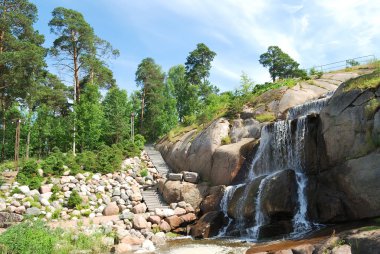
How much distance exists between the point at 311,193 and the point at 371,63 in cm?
1440

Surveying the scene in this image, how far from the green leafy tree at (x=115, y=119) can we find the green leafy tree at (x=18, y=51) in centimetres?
886

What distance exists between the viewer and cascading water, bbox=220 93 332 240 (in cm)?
1359

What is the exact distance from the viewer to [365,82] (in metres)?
13.6

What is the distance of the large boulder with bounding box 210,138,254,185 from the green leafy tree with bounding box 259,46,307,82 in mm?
33460

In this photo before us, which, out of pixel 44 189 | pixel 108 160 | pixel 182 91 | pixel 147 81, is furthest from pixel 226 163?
pixel 182 91

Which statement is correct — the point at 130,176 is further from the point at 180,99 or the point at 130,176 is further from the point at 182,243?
the point at 180,99

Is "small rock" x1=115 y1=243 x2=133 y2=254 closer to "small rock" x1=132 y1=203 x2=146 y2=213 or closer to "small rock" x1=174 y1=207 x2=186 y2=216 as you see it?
"small rock" x1=174 y1=207 x2=186 y2=216

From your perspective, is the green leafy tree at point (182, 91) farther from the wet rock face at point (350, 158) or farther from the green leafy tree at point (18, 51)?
the wet rock face at point (350, 158)

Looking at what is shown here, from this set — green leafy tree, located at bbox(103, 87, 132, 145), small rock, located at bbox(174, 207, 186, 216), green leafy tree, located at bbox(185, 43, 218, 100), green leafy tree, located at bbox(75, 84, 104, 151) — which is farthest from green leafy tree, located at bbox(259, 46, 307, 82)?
small rock, located at bbox(174, 207, 186, 216)

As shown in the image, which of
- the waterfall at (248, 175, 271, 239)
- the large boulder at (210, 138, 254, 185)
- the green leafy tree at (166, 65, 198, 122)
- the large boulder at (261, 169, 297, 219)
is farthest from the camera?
the green leafy tree at (166, 65, 198, 122)

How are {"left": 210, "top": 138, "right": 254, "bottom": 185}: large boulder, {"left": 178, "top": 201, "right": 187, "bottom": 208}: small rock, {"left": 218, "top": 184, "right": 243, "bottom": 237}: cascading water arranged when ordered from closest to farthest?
1. {"left": 218, "top": 184, "right": 243, "bottom": 237}: cascading water
2. {"left": 178, "top": 201, "right": 187, "bottom": 208}: small rock
3. {"left": 210, "top": 138, "right": 254, "bottom": 185}: large boulder

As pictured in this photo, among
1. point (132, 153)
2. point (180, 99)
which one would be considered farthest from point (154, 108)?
point (132, 153)

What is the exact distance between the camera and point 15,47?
24109 millimetres

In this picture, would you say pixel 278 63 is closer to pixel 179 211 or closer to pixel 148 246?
pixel 179 211
